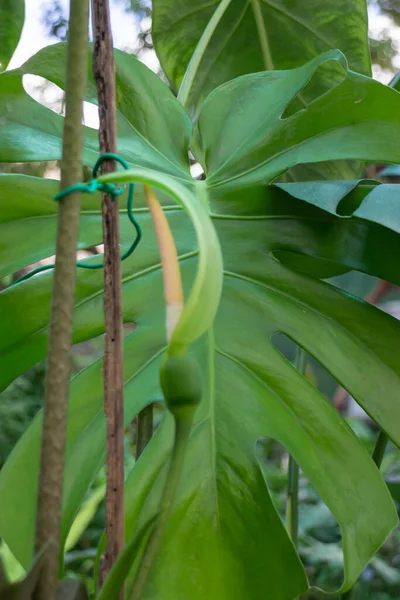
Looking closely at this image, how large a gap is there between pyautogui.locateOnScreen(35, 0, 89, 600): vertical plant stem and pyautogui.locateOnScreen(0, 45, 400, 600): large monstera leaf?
25cm

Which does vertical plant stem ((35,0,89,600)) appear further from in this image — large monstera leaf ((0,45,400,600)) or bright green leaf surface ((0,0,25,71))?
bright green leaf surface ((0,0,25,71))

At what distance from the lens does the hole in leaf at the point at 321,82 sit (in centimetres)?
84

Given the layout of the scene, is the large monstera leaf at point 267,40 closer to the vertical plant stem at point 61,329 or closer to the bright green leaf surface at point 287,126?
the bright green leaf surface at point 287,126

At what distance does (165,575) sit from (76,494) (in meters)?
0.10

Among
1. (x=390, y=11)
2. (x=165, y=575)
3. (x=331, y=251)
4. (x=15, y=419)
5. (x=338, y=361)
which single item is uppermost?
(x=390, y=11)

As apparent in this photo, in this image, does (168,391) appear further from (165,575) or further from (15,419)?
(15,419)

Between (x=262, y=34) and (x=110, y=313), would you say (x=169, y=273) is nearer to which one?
(x=110, y=313)

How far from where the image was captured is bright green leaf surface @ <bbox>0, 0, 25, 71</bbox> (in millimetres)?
642

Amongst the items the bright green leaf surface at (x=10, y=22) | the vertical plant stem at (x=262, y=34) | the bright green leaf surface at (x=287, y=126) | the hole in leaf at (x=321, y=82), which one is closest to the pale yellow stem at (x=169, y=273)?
the bright green leaf surface at (x=287, y=126)

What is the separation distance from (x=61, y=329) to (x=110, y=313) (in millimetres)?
51

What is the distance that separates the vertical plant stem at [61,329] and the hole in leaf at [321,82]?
0.62 meters

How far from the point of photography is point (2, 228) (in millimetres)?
546

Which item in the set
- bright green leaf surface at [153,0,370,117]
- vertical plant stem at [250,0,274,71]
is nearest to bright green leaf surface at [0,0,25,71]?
bright green leaf surface at [153,0,370,117]

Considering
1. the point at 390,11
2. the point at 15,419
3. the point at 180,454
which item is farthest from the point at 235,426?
the point at 390,11
